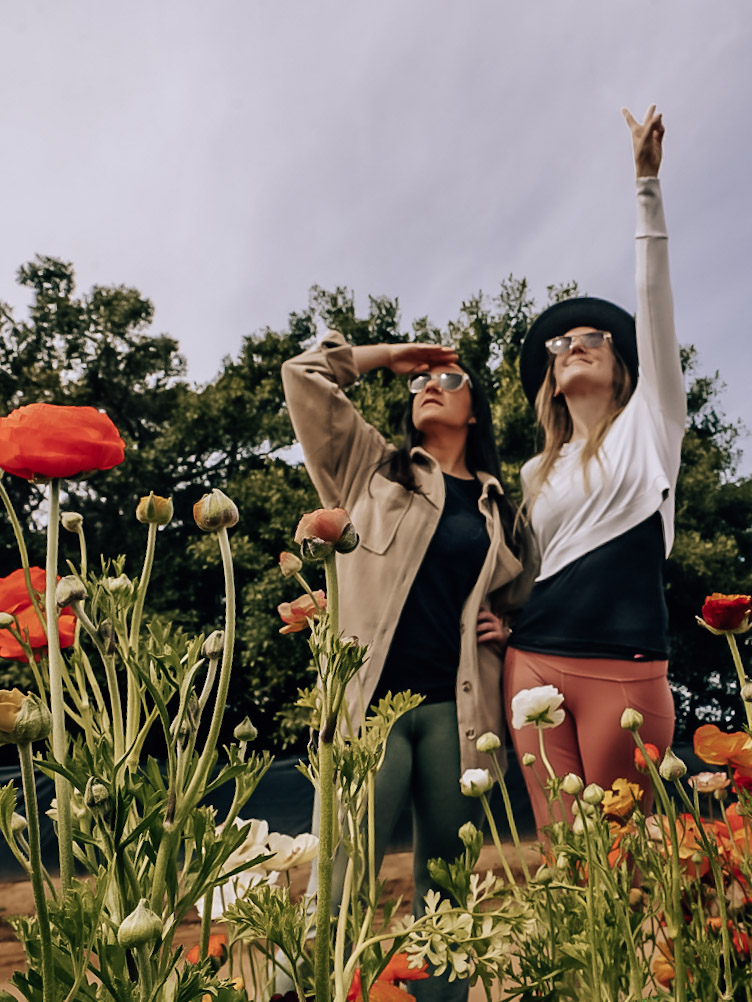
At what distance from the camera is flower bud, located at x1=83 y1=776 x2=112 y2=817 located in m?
0.27

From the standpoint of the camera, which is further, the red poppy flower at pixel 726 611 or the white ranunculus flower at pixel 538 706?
the white ranunculus flower at pixel 538 706

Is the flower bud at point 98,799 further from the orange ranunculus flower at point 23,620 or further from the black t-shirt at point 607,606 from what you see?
the black t-shirt at point 607,606

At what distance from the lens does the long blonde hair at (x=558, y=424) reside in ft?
5.67

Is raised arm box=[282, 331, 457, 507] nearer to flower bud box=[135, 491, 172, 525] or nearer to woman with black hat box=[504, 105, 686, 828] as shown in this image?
woman with black hat box=[504, 105, 686, 828]

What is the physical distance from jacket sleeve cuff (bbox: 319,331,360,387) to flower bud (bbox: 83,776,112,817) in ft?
4.88

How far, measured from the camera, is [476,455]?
6.05 ft

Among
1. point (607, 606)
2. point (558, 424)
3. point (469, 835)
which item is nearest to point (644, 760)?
point (469, 835)

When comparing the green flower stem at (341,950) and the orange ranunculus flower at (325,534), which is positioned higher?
the orange ranunculus flower at (325,534)

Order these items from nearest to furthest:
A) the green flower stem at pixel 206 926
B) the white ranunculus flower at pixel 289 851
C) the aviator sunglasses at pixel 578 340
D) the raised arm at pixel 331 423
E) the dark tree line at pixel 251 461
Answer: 1. the green flower stem at pixel 206 926
2. the white ranunculus flower at pixel 289 851
3. the raised arm at pixel 331 423
4. the aviator sunglasses at pixel 578 340
5. the dark tree line at pixel 251 461

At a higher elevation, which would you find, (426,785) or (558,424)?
(558,424)

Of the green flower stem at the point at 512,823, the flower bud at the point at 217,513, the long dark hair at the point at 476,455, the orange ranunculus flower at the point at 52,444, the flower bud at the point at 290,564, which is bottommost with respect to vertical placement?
the green flower stem at the point at 512,823

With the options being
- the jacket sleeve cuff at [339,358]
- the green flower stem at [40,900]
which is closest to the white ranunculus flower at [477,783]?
the green flower stem at [40,900]

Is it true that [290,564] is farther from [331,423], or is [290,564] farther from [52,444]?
[331,423]

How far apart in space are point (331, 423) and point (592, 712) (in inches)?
32.0
